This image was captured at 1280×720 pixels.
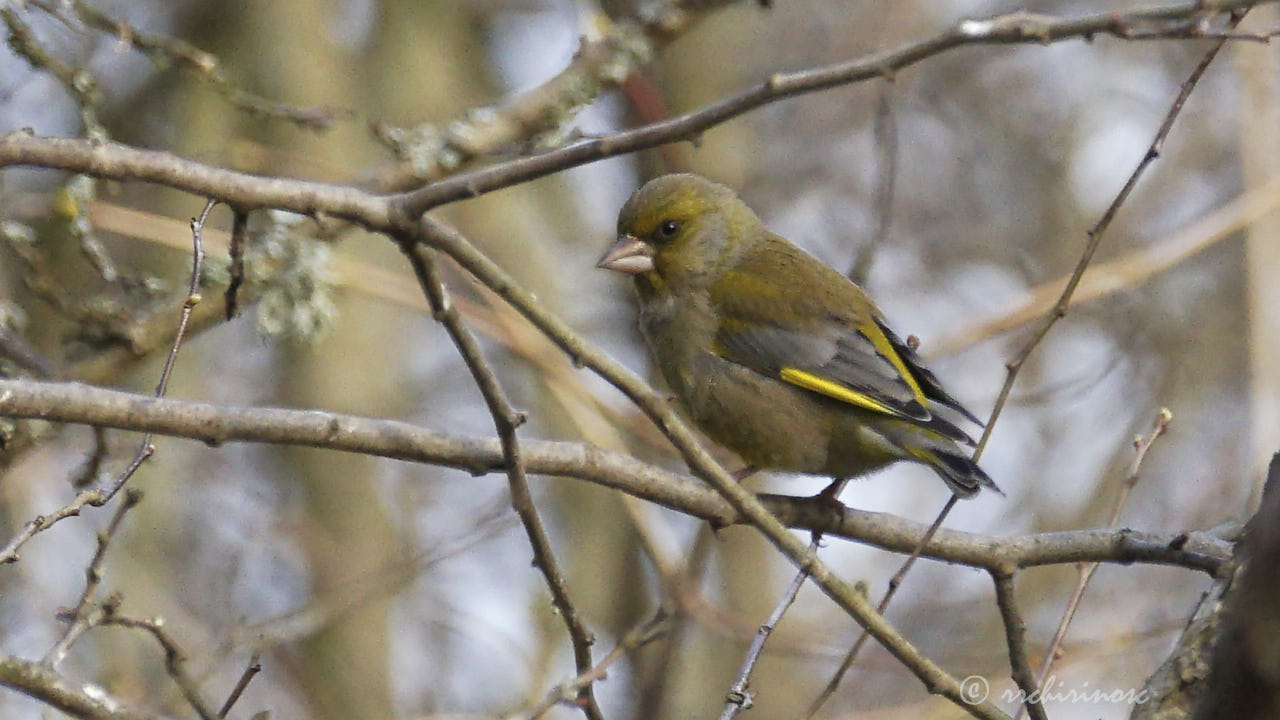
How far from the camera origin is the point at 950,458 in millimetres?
4469

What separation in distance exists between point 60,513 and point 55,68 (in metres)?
1.79

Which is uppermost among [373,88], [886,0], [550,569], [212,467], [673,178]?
[886,0]

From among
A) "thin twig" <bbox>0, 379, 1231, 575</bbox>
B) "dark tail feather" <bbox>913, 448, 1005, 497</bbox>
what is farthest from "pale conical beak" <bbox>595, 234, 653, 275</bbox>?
"dark tail feather" <bbox>913, 448, 1005, 497</bbox>

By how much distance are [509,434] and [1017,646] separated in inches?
60.6

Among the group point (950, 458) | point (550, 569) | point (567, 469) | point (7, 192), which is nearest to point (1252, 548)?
point (550, 569)

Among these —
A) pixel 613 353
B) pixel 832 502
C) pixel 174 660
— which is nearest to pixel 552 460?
pixel 174 660

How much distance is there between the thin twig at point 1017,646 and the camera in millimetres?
3230

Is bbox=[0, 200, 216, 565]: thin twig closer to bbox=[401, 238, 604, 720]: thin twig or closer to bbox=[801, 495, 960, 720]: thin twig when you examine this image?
bbox=[401, 238, 604, 720]: thin twig

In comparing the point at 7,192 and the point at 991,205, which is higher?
the point at 991,205

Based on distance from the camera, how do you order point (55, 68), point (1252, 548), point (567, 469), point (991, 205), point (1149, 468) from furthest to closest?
point (991, 205) < point (1149, 468) < point (55, 68) < point (567, 469) < point (1252, 548)

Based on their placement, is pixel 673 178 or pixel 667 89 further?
pixel 667 89

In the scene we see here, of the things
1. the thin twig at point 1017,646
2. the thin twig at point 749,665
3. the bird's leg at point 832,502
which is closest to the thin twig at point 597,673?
the thin twig at point 749,665

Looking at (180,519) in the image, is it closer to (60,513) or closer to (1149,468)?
(60,513)

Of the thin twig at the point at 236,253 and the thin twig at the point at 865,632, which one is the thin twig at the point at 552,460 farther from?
the thin twig at the point at 236,253
